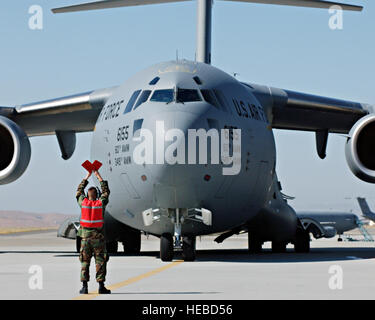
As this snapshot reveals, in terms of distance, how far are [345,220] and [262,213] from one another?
139ft

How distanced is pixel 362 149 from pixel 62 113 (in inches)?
281

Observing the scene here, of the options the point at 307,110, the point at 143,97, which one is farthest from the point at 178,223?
the point at 307,110

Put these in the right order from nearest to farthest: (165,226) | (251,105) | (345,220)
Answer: (165,226), (251,105), (345,220)

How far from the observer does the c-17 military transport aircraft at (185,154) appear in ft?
41.5

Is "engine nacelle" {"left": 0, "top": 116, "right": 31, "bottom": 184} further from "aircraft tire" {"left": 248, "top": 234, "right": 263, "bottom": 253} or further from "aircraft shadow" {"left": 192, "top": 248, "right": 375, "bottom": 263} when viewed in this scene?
"aircraft tire" {"left": 248, "top": 234, "right": 263, "bottom": 253}

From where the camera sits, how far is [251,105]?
14609mm

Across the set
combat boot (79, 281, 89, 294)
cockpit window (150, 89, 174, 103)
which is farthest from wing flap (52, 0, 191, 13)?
combat boot (79, 281, 89, 294)

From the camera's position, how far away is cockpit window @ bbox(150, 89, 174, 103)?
520 inches

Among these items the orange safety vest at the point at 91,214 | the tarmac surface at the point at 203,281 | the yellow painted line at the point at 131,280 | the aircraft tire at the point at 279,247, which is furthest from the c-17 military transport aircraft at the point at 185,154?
the orange safety vest at the point at 91,214

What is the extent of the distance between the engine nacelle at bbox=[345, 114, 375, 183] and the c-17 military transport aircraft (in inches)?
0.8

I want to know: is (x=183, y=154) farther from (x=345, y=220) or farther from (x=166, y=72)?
(x=345, y=220)

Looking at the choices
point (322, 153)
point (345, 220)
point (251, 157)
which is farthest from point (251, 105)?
point (345, 220)

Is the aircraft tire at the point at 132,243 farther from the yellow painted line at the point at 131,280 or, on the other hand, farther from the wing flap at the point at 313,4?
the wing flap at the point at 313,4

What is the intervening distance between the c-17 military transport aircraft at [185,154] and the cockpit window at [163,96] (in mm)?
19
